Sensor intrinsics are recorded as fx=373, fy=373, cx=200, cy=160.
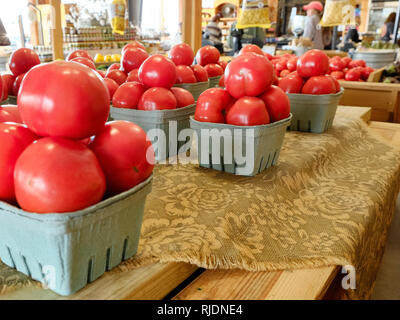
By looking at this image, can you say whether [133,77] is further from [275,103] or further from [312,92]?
[312,92]

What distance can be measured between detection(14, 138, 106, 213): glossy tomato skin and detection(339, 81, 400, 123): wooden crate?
2594 millimetres

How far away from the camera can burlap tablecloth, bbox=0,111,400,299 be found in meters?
0.72

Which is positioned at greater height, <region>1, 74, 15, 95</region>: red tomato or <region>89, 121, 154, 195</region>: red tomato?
<region>1, 74, 15, 95</region>: red tomato

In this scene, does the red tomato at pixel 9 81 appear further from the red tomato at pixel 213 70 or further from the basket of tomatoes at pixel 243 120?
the red tomato at pixel 213 70

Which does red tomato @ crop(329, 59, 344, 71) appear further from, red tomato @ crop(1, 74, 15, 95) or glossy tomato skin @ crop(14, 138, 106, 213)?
glossy tomato skin @ crop(14, 138, 106, 213)

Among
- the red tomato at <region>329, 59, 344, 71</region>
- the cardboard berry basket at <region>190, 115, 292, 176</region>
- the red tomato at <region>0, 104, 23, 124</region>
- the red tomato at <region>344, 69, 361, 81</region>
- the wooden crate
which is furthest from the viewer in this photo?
the red tomato at <region>329, 59, 344, 71</region>

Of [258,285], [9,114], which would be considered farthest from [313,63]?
[9,114]

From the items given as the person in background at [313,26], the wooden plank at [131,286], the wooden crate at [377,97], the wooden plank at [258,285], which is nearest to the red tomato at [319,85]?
the wooden plank at [258,285]

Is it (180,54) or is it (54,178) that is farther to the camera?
(180,54)

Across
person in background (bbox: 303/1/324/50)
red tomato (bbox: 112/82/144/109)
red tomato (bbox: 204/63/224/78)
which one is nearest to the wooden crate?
red tomato (bbox: 204/63/224/78)

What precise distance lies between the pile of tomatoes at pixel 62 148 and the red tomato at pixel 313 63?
3.44 feet

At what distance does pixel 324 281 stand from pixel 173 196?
395 mm

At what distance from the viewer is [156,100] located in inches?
41.1

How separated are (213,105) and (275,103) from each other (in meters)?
0.18
